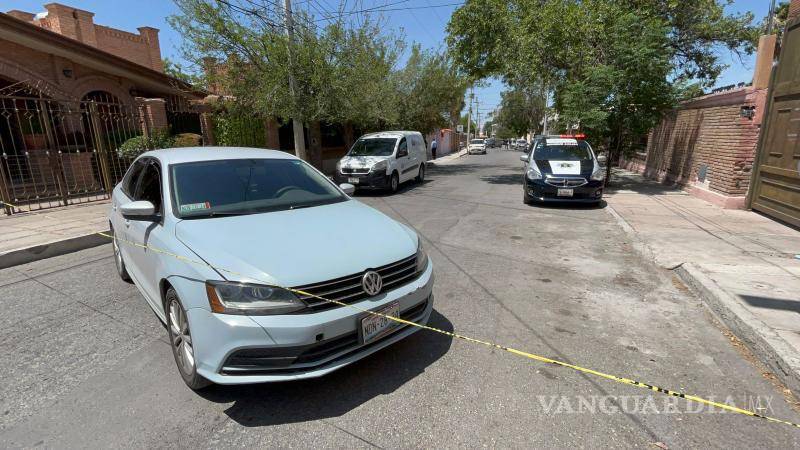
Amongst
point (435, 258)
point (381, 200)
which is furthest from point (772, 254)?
point (381, 200)

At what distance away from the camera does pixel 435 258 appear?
19.2 feet

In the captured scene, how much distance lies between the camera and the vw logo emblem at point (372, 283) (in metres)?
2.70

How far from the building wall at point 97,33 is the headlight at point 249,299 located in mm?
18954

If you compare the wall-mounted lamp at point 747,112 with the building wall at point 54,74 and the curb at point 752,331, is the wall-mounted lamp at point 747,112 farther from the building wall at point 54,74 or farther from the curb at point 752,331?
the building wall at point 54,74

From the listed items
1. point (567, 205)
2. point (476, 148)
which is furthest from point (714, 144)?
point (476, 148)

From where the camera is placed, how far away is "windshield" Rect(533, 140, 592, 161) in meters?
10.3

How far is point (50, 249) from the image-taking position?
19.9 ft

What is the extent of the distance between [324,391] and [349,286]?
816 mm

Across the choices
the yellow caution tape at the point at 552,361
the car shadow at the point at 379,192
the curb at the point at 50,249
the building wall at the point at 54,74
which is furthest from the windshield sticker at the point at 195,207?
the building wall at the point at 54,74

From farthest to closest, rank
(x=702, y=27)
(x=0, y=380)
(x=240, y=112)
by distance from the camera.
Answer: (x=702, y=27) → (x=240, y=112) → (x=0, y=380)

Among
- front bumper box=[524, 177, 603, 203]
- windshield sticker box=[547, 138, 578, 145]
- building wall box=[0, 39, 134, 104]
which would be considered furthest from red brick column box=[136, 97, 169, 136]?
windshield sticker box=[547, 138, 578, 145]

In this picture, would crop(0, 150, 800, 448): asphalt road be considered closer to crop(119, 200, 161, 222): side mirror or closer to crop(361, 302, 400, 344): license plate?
crop(361, 302, 400, 344): license plate

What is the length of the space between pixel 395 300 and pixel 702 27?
58.6 feet

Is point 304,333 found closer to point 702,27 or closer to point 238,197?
point 238,197
